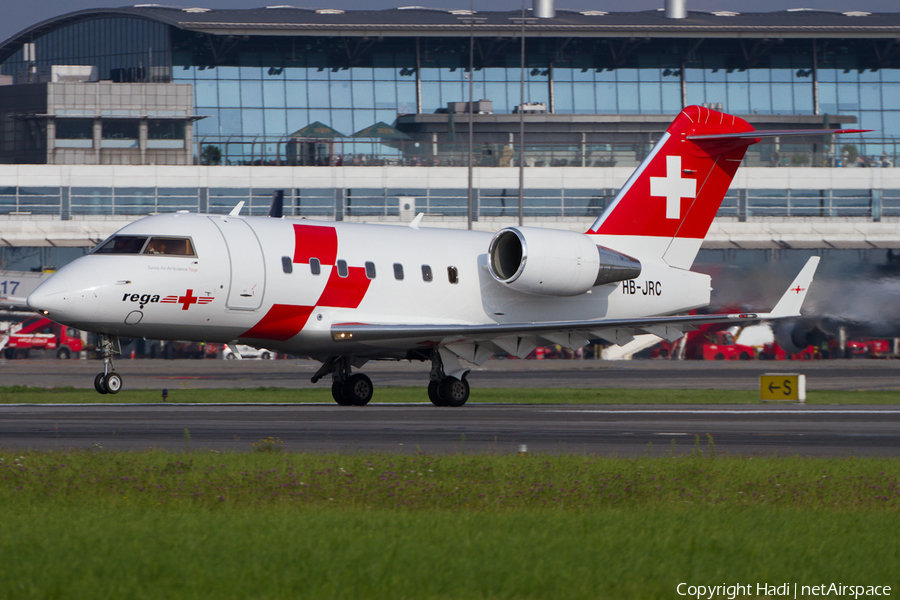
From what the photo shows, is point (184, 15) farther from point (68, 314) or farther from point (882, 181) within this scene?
point (68, 314)

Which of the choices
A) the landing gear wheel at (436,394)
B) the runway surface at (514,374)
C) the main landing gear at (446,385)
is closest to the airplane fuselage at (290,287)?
the main landing gear at (446,385)

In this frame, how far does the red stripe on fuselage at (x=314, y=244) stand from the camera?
902 inches

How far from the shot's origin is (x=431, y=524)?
8891 mm

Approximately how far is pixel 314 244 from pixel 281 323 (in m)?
1.93

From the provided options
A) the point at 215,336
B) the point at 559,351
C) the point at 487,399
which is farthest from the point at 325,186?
the point at 215,336

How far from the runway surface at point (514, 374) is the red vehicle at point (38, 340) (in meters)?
2.25

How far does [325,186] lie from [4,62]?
56804mm

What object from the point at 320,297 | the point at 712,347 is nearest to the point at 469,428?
the point at 320,297

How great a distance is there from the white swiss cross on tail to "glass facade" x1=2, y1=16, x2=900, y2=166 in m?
63.7

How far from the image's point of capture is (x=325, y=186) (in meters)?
63.6

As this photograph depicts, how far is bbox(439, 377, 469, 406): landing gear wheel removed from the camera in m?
24.5

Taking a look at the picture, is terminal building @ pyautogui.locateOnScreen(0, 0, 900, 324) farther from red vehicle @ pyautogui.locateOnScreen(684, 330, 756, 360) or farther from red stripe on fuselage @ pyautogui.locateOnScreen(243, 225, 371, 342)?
red stripe on fuselage @ pyautogui.locateOnScreen(243, 225, 371, 342)

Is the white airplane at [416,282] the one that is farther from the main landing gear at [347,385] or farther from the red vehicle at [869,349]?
the red vehicle at [869,349]

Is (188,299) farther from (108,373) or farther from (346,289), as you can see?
(346,289)
